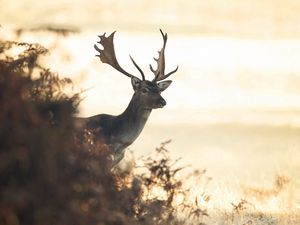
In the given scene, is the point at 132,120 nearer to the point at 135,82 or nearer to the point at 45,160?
the point at 135,82

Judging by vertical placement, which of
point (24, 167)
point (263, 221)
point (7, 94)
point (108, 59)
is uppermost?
point (108, 59)

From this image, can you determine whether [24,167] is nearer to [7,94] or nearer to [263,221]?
[7,94]

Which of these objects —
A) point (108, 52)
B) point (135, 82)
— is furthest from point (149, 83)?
point (108, 52)

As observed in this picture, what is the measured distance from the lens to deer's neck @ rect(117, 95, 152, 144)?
17.4 meters

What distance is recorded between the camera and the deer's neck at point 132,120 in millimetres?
17375

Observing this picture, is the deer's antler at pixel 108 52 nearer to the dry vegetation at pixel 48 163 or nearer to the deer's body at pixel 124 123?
the deer's body at pixel 124 123

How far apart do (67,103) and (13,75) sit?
2.75ft

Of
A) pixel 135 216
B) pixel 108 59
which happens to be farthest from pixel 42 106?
pixel 108 59

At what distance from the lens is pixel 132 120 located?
17.6 metres

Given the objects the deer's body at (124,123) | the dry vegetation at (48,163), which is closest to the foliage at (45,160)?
the dry vegetation at (48,163)

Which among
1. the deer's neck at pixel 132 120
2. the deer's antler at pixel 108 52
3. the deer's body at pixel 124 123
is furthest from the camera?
the deer's antler at pixel 108 52

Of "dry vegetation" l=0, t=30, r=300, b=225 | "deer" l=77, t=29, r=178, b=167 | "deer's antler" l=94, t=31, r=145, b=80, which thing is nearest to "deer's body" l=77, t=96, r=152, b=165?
"deer" l=77, t=29, r=178, b=167

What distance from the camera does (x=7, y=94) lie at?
21.1 feet

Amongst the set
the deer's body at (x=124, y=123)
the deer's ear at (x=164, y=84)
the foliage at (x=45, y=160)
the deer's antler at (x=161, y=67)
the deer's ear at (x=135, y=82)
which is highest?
the deer's antler at (x=161, y=67)
